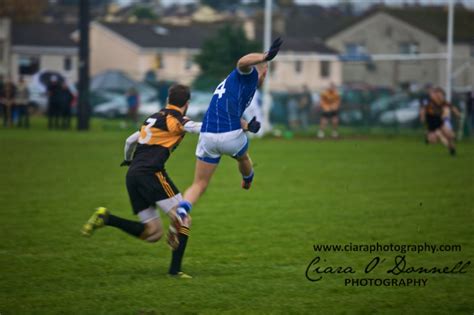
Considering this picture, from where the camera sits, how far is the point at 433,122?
25.2 meters

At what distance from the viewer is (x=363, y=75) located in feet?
210

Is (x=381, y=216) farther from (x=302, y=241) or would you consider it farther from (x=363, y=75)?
(x=363, y=75)

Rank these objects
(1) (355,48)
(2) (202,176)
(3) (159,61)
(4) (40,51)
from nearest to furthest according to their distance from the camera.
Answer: (2) (202,176) < (3) (159,61) < (1) (355,48) < (4) (40,51)

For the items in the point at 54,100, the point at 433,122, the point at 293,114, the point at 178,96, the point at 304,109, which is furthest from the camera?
the point at 293,114

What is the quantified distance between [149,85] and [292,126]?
713cm

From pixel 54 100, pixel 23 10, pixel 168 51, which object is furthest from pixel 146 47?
pixel 54 100

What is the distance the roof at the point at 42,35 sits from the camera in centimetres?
6775

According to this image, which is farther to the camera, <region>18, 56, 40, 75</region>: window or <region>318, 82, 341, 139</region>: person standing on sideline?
<region>18, 56, 40, 75</region>: window

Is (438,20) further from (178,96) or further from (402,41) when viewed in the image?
(178,96)

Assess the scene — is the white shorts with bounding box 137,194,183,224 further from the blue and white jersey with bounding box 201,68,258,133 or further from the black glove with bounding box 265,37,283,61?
the black glove with bounding box 265,37,283,61

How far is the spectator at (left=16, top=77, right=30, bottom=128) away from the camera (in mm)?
35562

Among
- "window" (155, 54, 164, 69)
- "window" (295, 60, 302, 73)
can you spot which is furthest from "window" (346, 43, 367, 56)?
"window" (155, 54, 164, 69)

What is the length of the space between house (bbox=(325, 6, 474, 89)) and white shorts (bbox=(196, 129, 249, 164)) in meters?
35.8

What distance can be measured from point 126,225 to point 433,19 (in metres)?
48.6
